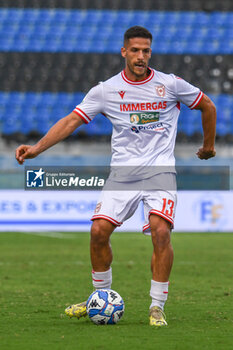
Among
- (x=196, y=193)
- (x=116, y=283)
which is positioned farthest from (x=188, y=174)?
(x=116, y=283)

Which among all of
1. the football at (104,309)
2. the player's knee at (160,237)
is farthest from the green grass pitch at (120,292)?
the player's knee at (160,237)

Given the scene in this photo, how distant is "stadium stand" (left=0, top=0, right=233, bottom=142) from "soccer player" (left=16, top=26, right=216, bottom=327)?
559 inches

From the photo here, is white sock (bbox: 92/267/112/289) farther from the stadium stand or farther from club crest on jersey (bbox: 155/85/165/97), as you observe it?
the stadium stand

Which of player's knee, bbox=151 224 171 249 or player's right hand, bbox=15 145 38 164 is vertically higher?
player's right hand, bbox=15 145 38 164

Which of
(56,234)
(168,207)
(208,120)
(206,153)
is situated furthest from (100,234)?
(56,234)

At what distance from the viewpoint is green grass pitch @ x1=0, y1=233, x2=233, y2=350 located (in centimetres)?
435

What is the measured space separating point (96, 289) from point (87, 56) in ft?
58.2

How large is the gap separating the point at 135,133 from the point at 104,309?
1256mm

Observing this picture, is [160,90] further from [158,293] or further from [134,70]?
[158,293]

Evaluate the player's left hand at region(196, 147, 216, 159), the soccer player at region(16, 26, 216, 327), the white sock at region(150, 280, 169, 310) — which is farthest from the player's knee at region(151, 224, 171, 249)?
the player's left hand at region(196, 147, 216, 159)

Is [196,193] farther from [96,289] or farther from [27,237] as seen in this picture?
[96,289]

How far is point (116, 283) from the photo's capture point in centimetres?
796

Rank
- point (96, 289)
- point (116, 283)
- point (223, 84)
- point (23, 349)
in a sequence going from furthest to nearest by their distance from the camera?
1. point (223, 84)
2. point (116, 283)
3. point (96, 289)
4. point (23, 349)

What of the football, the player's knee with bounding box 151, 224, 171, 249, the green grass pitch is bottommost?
the green grass pitch
